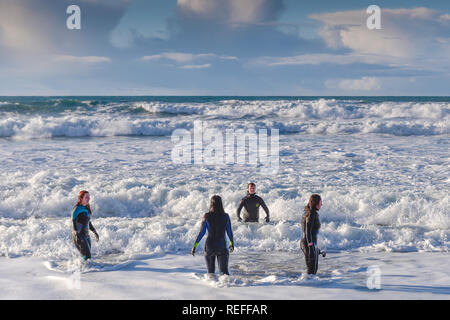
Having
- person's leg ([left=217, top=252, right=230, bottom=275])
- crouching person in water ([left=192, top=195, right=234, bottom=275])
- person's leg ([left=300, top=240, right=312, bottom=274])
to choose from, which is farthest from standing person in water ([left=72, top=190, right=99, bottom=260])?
person's leg ([left=300, top=240, right=312, bottom=274])

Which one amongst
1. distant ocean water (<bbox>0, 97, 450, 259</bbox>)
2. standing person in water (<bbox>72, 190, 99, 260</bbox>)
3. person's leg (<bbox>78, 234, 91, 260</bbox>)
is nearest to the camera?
standing person in water (<bbox>72, 190, 99, 260</bbox>)

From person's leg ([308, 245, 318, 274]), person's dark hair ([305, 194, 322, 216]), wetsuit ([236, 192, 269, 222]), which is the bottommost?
person's leg ([308, 245, 318, 274])

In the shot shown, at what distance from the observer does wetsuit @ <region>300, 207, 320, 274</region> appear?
252 inches

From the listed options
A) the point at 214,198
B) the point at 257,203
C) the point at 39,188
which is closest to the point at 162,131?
the point at 39,188

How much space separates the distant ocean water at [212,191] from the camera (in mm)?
9172

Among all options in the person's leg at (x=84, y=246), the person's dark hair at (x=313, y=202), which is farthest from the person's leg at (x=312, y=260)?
the person's leg at (x=84, y=246)

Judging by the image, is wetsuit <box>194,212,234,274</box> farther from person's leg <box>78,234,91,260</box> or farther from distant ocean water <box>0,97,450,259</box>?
distant ocean water <box>0,97,450,259</box>

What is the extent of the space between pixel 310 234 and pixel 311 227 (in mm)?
117

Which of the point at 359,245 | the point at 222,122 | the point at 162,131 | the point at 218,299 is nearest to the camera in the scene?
the point at 218,299

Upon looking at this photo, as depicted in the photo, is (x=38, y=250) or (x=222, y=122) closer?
(x=38, y=250)

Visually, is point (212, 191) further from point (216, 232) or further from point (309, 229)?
point (309, 229)

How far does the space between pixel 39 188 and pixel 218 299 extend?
9.30 metres

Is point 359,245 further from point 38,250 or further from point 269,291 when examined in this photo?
point 38,250
